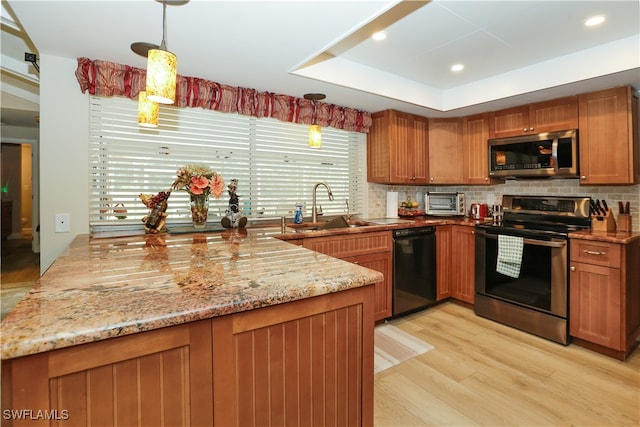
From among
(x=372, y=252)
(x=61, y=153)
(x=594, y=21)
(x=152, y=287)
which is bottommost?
(x=372, y=252)

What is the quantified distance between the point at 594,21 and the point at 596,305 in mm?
2037

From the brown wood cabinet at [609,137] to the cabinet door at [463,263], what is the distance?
3.59 feet

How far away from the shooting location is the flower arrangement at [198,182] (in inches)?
87.6

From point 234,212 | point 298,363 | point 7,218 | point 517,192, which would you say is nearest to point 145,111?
point 234,212

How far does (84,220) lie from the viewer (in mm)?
2201

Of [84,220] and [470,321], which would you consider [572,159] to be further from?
[84,220]

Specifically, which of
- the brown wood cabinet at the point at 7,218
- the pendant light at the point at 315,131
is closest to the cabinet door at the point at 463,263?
the pendant light at the point at 315,131

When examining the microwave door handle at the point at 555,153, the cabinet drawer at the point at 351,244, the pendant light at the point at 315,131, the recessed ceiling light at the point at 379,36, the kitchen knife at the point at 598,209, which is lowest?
the cabinet drawer at the point at 351,244

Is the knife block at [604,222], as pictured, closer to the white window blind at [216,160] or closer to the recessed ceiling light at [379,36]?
the white window blind at [216,160]

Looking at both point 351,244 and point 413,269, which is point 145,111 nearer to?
point 351,244

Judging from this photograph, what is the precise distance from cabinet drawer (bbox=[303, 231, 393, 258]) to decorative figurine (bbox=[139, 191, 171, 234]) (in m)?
1.07

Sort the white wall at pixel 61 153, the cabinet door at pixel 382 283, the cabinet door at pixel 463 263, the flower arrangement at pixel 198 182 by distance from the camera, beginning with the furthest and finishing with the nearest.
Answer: the cabinet door at pixel 463 263 → the cabinet door at pixel 382 283 → the flower arrangement at pixel 198 182 → the white wall at pixel 61 153

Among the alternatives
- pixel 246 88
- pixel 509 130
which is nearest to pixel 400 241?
pixel 509 130

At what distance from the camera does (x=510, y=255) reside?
286cm
